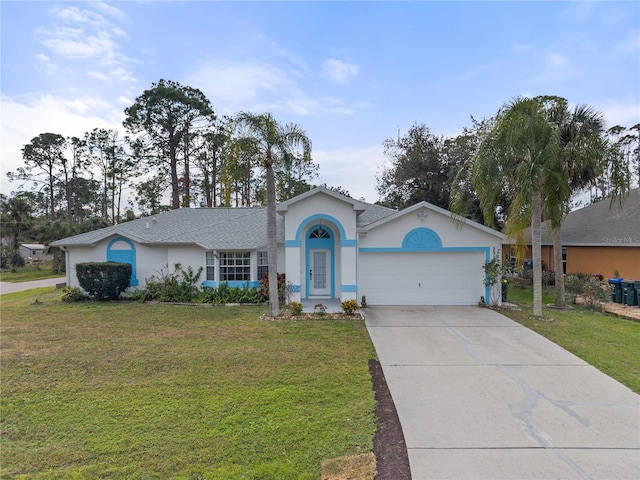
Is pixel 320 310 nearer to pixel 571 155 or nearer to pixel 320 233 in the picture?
pixel 320 233

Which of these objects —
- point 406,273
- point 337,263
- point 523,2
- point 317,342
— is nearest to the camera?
point 317,342

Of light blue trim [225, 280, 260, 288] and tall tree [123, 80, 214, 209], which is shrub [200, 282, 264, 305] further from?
tall tree [123, 80, 214, 209]

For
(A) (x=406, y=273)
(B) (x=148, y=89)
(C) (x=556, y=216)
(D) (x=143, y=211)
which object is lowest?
(A) (x=406, y=273)

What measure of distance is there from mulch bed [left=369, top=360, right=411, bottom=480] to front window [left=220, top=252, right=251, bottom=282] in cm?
1021

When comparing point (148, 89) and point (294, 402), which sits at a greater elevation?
point (148, 89)

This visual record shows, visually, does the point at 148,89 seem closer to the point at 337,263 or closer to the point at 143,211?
the point at 143,211

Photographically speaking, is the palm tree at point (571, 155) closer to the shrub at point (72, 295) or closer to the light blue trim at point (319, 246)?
the light blue trim at point (319, 246)

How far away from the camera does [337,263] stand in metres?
15.0

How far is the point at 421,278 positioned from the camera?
14.0 meters

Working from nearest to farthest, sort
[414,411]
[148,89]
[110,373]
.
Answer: [414,411], [110,373], [148,89]

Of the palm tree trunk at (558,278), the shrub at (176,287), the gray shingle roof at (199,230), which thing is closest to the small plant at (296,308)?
the gray shingle roof at (199,230)

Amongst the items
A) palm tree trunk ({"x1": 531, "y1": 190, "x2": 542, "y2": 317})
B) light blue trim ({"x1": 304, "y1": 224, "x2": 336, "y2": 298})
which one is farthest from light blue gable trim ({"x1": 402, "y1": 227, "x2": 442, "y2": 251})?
palm tree trunk ({"x1": 531, "y1": 190, "x2": 542, "y2": 317})

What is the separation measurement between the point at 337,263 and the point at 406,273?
9.66ft

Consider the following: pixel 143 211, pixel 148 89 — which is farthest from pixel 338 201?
pixel 143 211
